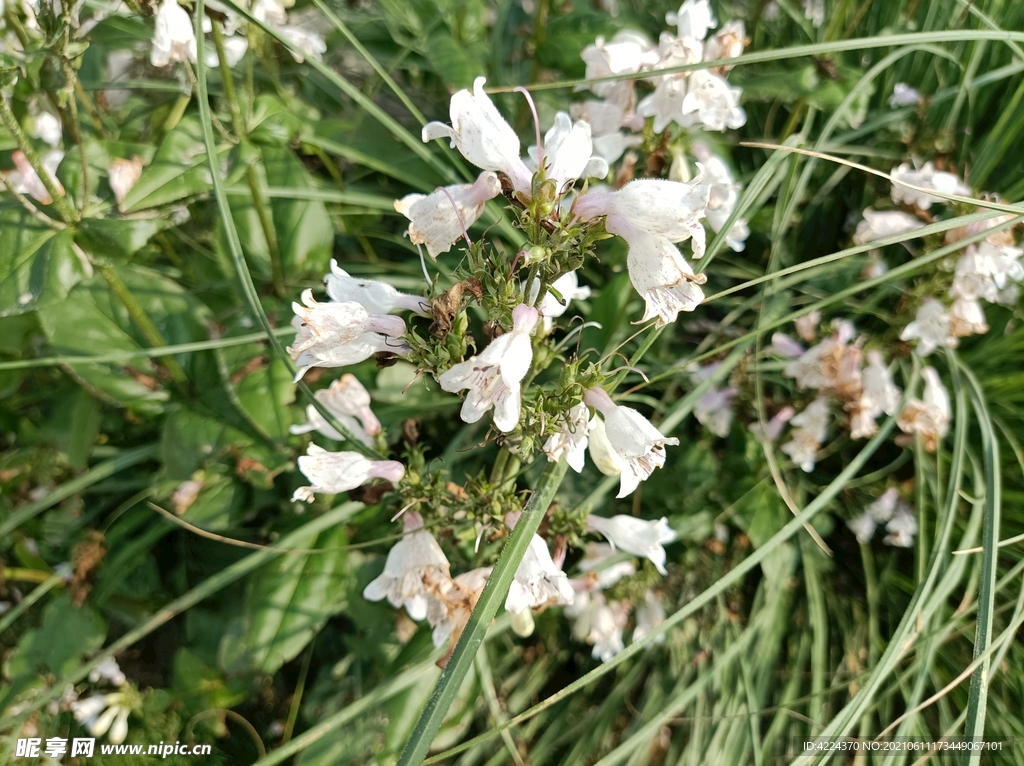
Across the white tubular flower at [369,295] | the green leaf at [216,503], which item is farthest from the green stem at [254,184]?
the white tubular flower at [369,295]

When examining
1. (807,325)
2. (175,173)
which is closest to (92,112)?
(175,173)

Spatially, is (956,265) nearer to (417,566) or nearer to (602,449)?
(602,449)

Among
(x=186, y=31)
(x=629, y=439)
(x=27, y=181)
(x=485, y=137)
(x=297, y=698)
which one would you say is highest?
(x=186, y=31)

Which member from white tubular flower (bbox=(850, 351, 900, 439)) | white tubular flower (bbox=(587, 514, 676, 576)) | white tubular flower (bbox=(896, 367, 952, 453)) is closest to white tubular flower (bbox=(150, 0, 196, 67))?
white tubular flower (bbox=(587, 514, 676, 576))

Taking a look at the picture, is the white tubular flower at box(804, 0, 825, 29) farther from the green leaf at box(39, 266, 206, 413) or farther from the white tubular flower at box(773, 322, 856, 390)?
the green leaf at box(39, 266, 206, 413)

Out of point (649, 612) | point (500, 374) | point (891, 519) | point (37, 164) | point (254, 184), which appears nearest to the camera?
point (500, 374)

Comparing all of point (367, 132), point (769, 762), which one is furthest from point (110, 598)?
point (769, 762)

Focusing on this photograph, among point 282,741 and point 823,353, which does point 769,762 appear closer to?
point 823,353
